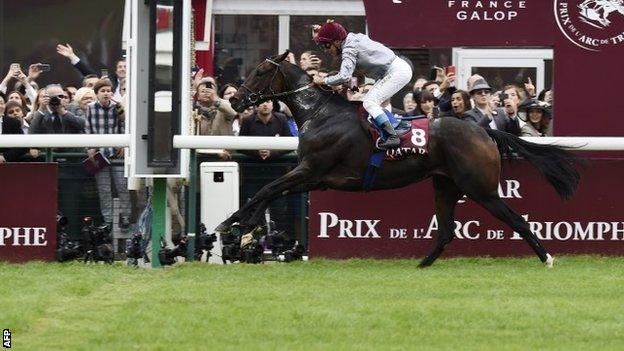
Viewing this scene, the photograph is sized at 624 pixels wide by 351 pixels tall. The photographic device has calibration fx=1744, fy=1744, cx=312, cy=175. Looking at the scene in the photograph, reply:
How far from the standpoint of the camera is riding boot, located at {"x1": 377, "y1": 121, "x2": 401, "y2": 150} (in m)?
14.4

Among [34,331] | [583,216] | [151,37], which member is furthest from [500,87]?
[34,331]

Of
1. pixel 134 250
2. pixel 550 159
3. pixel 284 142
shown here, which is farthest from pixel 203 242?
pixel 550 159

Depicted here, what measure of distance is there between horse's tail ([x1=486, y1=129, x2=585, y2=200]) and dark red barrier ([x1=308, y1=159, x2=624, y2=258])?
41cm

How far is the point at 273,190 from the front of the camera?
14508 millimetres

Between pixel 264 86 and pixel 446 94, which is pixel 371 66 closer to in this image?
pixel 264 86

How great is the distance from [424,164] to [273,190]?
1.29m

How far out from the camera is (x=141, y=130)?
14.6 metres

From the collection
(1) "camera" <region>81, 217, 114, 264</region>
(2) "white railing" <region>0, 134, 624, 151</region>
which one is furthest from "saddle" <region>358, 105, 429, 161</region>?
(1) "camera" <region>81, 217, 114, 264</region>

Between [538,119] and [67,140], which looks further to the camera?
[538,119]

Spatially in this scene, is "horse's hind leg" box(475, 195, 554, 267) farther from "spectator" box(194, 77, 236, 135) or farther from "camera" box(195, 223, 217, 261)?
"spectator" box(194, 77, 236, 135)

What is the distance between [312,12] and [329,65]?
3.66 feet

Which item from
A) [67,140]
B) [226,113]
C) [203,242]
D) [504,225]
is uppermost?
[226,113]

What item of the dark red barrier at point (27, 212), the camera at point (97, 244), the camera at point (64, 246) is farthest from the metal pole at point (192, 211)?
the dark red barrier at point (27, 212)

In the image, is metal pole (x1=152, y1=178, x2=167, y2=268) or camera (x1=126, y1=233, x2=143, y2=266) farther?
metal pole (x1=152, y1=178, x2=167, y2=268)
